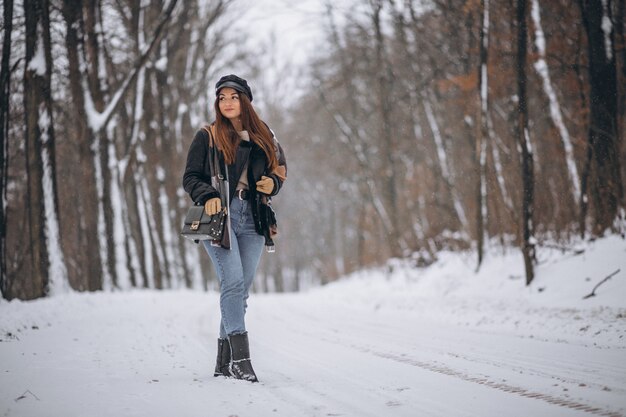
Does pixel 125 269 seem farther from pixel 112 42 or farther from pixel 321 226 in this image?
pixel 321 226

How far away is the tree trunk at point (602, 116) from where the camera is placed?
8328mm

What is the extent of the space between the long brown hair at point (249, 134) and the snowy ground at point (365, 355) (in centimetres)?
160

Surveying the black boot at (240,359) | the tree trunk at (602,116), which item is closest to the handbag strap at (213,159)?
the black boot at (240,359)

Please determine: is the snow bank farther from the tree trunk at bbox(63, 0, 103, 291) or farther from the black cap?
the tree trunk at bbox(63, 0, 103, 291)

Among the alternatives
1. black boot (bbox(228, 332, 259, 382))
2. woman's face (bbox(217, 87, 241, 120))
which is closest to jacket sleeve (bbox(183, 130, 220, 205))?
woman's face (bbox(217, 87, 241, 120))

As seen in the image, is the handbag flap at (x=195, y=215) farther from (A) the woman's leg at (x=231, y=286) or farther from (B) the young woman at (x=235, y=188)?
(A) the woman's leg at (x=231, y=286)

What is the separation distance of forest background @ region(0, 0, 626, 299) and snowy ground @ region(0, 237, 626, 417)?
4.06ft

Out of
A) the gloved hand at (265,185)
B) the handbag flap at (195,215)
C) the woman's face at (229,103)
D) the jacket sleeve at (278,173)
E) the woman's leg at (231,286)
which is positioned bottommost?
the woman's leg at (231,286)

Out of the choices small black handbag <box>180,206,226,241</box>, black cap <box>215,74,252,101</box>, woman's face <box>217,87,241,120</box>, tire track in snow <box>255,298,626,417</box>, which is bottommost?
tire track in snow <box>255,298,626,417</box>

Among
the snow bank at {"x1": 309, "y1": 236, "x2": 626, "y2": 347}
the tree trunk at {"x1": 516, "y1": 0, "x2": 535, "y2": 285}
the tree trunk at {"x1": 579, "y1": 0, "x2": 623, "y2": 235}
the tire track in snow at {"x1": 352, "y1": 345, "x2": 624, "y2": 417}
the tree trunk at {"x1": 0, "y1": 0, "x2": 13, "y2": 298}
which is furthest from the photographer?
the tree trunk at {"x1": 0, "y1": 0, "x2": 13, "y2": 298}

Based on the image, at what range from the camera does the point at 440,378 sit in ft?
13.4

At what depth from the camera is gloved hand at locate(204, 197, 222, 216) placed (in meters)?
4.13

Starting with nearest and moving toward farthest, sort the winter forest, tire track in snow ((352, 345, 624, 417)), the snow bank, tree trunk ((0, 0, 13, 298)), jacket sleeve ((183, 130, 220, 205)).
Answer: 1. tire track in snow ((352, 345, 624, 417))
2. the winter forest
3. jacket sleeve ((183, 130, 220, 205))
4. the snow bank
5. tree trunk ((0, 0, 13, 298))

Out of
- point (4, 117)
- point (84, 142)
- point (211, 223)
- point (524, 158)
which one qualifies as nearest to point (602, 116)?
point (524, 158)
